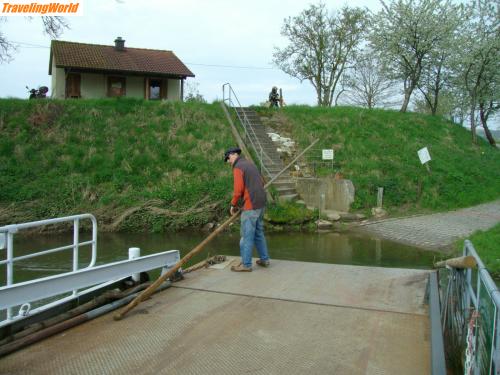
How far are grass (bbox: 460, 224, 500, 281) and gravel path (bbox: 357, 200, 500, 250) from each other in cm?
101

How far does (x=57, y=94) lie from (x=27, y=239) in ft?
58.8

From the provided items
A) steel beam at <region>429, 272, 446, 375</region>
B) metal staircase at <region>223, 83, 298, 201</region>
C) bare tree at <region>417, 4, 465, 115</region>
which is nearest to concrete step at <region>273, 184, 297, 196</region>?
Answer: metal staircase at <region>223, 83, 298, 201</region>

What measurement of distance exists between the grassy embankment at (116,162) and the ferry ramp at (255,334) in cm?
918

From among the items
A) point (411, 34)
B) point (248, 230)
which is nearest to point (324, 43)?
point (411, 34)

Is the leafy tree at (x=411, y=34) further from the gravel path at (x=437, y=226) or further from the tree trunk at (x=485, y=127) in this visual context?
the gravel path at (x=437, y=226)

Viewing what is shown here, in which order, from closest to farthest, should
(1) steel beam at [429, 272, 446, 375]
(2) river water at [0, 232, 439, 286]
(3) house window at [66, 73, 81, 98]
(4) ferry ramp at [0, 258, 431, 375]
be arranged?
(1) steel beam at [429, 272, 446, 375]
(4) ferry ramp at [0, 258, 431, 375]
(2) river water at [0, 232, 439, 286]
(3) house window at [66, 73, 81, 98]

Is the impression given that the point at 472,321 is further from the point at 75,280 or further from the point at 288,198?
the point at 288,198

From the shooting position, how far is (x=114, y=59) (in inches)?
1163

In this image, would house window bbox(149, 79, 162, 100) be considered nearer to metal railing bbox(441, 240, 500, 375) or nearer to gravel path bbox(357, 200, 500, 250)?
gravel path bbox(357, 200, 500, 250)

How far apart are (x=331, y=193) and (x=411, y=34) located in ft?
43.8

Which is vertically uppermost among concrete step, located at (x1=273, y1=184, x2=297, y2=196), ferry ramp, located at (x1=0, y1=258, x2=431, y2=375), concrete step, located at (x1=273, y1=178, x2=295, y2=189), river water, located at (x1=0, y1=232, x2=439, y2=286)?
concrete step, located at (x1=273, y1=178, x2=295, y2=189)

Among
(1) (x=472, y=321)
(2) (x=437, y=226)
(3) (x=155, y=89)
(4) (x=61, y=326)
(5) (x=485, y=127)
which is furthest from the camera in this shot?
(3) (x=155, y=89)

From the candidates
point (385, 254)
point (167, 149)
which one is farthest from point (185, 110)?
point (385, 254)

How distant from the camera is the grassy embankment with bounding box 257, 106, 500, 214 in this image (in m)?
17.4
